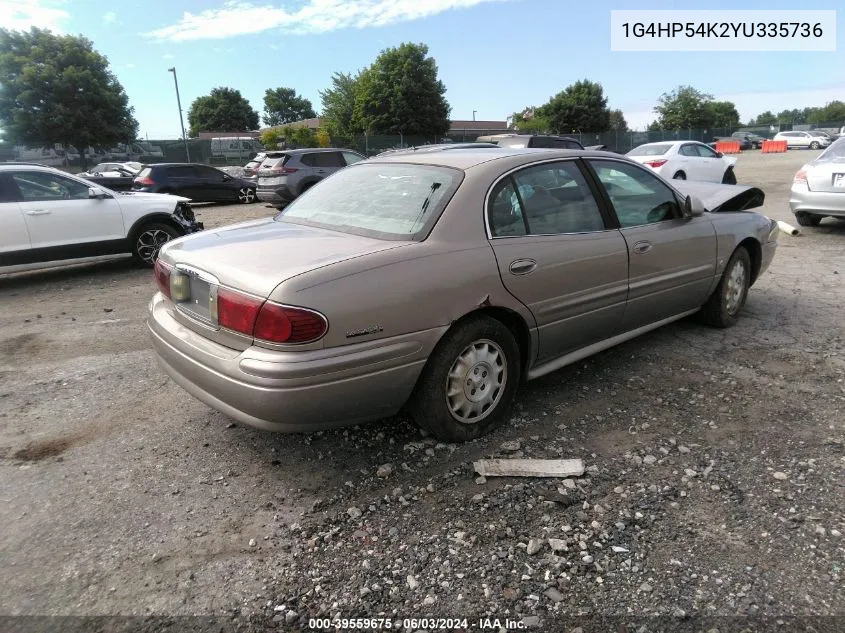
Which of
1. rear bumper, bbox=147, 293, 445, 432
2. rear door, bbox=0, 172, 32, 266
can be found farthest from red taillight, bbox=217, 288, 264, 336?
rear door, bbox=0, 172, 32, 266

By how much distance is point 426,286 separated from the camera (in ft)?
9.34

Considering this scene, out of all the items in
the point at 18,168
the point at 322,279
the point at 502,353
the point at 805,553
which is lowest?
the point at 805,553

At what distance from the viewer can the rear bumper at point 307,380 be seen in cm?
260

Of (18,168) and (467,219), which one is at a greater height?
(18,168)

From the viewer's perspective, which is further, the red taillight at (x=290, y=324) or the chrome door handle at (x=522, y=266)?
the chrome door handle at (x=522, y=266)

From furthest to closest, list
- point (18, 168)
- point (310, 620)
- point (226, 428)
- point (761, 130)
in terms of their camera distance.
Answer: point (761, 130), point (18, 168), point (226, 428), point (310, 620)

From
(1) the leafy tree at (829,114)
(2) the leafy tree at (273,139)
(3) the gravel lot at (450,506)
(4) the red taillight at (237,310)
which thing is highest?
(1) the leafy tree at (829,114)

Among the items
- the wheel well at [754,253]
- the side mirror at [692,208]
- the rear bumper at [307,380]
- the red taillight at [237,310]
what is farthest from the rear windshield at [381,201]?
the wheel well at [754,253]

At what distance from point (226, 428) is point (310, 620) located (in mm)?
1602

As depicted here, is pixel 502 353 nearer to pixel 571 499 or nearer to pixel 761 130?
pixel 571 499

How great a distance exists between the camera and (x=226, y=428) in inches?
138

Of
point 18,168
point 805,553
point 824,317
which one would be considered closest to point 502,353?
point 805,553

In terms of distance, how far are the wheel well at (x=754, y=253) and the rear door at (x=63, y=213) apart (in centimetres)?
718

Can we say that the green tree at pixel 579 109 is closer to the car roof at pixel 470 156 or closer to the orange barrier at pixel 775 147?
the orange barrier at pixel 775 147
